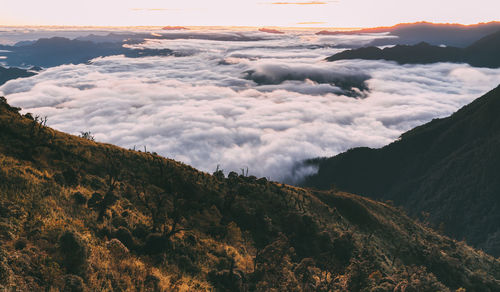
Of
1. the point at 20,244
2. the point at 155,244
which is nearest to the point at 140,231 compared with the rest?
the point at 155,244

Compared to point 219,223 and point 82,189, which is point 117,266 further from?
point 219,223

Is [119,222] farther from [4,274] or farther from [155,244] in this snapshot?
[4,274]

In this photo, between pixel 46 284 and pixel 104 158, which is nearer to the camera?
pixel 46 284

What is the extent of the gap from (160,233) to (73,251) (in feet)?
40.6

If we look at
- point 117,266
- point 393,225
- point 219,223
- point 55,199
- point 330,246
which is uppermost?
point 55,199

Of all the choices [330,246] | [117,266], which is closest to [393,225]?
[330,246]

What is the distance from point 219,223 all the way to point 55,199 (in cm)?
2312

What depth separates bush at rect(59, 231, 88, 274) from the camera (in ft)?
66.8

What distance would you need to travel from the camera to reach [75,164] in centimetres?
4419

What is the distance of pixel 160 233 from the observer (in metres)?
32.7

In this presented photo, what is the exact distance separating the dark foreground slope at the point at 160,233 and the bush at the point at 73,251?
0.06 meters

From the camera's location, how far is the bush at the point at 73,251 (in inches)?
802

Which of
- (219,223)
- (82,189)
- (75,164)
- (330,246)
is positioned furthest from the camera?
(330,246)

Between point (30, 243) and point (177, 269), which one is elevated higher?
point (30, 243)
